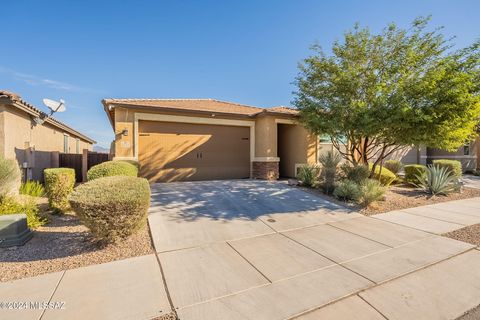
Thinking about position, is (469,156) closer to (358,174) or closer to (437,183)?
(437,183)

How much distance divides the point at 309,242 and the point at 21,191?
904 cm

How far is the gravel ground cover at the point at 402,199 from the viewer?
7211mm

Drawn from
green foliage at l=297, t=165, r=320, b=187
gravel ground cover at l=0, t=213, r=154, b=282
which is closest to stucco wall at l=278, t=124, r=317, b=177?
green foliage at l=297, t=165, r=320, b=187

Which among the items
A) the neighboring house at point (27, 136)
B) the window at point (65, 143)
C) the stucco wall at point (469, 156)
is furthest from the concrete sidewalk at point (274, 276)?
the stucco wall at point (469, 156)

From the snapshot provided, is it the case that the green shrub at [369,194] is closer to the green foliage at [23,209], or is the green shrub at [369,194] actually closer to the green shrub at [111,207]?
the green shrub at [111,207]

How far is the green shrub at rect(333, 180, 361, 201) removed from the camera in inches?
304

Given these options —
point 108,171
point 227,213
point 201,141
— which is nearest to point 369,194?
point 227,213

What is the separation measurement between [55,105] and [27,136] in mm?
1837

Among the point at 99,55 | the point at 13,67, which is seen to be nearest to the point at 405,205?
the point at 99,55

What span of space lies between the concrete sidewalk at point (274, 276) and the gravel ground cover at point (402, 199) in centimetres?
138

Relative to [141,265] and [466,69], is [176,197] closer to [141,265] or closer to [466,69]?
[141,265]

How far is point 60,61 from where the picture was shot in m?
10.5

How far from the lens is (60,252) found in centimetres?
413

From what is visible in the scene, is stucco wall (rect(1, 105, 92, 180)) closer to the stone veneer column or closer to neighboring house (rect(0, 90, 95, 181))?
neighboring house (rect(0, 90, 95, 181))
